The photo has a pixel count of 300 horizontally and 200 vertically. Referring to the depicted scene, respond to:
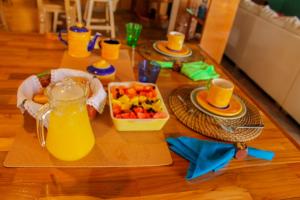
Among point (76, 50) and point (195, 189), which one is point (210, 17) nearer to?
point (76, 50)

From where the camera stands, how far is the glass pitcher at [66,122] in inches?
19.5

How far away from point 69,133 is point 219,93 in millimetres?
460

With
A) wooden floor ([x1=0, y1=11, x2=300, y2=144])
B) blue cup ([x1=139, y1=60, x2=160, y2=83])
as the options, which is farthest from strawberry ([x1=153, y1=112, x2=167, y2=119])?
wooden floor ([x1=0, y1=11, x2=300, y2=144])

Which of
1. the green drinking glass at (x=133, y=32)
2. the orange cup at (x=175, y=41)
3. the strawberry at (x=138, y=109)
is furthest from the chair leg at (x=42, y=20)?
the strawberry at (x=138, y=109)

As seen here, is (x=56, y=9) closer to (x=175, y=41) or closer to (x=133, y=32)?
(x=133, y=32)

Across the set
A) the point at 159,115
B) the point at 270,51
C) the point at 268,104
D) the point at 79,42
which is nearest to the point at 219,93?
the point at 159,115

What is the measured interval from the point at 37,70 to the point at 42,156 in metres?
0.44

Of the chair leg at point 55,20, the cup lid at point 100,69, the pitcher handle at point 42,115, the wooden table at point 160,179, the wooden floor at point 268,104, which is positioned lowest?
the wooden floor at point 268,104

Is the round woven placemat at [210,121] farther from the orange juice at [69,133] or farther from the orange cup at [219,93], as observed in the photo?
the orange juice at [69,133]

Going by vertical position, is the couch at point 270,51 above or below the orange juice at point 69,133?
below

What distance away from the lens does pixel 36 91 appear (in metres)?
0.67

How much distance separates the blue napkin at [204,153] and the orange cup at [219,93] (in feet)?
0.54

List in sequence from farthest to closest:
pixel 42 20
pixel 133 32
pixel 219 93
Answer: pixel 42 20, pixel 133 32, pixel 219 93

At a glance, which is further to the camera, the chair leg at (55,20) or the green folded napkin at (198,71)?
the chair leg at (55,20)
